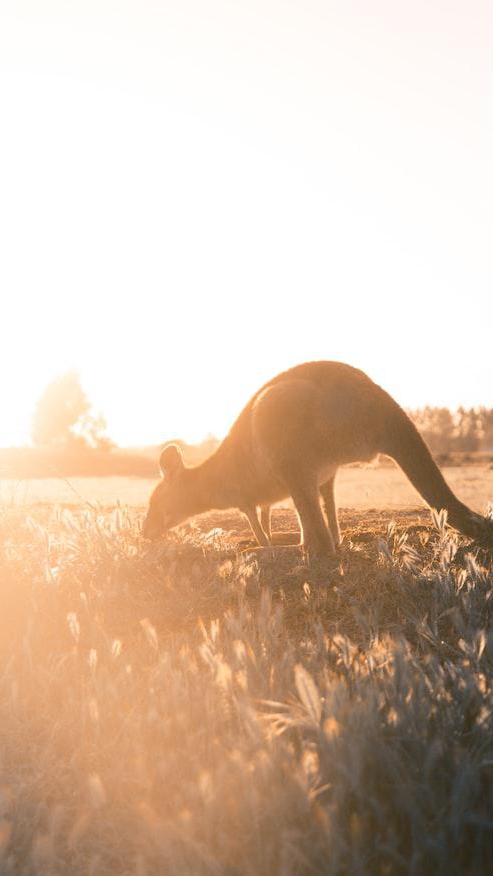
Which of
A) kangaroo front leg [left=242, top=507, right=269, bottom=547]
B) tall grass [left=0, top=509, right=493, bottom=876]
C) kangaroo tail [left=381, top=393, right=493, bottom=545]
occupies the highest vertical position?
kangaroo tail [left=381, top=393, right=493, bottom=545]

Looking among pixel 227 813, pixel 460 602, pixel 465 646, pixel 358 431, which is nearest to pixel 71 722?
pixel 227 813

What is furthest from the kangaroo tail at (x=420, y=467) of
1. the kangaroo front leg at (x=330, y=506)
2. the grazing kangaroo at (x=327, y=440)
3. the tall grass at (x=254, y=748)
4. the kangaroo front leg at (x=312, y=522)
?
the tall grass at (x=254, y=748)

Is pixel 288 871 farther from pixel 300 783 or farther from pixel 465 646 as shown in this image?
pixel 465 646

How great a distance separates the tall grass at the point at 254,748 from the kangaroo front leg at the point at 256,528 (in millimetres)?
2816

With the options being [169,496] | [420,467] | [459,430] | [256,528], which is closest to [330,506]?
[256,528]

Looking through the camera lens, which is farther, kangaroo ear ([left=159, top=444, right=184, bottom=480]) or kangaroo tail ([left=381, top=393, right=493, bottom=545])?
kangaroo ear ([left=159, top=444, right=184, bottom=480])

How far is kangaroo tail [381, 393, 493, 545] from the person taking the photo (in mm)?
6496

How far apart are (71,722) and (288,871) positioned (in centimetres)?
153

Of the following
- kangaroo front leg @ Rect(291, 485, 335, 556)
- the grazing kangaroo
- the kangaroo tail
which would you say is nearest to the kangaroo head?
the grazing kangaroo

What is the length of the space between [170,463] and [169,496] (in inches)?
16.3

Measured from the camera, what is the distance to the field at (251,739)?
2305mm

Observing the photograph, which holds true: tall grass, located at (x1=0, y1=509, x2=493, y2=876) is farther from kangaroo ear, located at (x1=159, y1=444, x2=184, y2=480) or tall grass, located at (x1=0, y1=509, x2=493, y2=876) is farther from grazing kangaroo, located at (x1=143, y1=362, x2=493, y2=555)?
kangaroo ear, located at (x1=159, y1=444, x2=184, y2=480)

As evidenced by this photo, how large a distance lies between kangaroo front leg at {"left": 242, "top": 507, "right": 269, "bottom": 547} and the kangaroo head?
125 cm

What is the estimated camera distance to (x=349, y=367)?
7.54 metres
